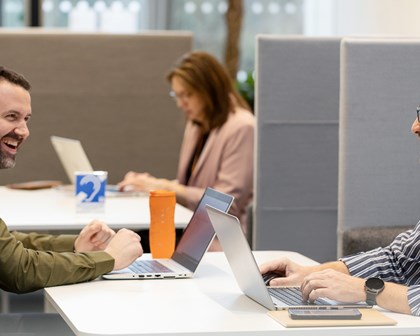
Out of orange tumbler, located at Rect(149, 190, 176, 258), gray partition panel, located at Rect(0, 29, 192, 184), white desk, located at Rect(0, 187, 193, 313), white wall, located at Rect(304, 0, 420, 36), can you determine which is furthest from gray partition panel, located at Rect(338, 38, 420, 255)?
gray partition panel, located at Rect(0, 29, 192, 184)

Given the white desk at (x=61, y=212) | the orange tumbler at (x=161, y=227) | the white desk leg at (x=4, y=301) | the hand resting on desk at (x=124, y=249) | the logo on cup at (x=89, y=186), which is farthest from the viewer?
the white desk leg at (x=4, y=301)

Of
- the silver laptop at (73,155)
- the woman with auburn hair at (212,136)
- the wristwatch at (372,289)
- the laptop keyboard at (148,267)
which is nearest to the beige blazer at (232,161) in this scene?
the woman with auburn hair at (212,136)

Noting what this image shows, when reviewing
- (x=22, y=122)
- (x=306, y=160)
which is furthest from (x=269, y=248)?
(x=22, y=122)

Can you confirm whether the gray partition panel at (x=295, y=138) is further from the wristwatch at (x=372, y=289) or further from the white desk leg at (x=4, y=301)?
the wristwatch at (x=372, y=289)

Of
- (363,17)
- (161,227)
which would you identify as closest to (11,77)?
(161,227)

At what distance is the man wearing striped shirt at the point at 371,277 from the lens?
2.05 m

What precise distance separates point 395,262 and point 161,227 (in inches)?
23.5

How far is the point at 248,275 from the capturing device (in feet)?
6.84

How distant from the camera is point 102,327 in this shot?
1864 millimetres

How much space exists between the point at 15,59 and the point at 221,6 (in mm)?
3743

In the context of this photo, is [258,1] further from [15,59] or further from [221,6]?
[15,59]

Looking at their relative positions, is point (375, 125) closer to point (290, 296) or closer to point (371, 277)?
point (371, 277)

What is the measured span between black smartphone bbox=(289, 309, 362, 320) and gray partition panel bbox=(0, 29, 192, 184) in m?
3.15

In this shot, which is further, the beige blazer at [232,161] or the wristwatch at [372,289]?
the beige blazer at [232,161]
